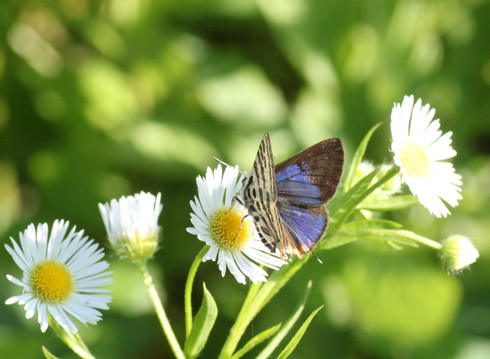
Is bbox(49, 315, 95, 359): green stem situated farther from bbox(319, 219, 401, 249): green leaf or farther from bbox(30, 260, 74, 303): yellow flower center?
bbox(319, 219, 401, 249): green leaf

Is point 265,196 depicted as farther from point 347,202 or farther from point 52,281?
point 52,281

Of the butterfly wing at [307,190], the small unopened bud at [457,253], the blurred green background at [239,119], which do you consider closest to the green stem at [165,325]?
the butterfly wing at [307,190]

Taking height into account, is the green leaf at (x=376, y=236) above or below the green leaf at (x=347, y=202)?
below

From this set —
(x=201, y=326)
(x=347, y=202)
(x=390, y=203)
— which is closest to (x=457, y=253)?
(x=390, y=203)

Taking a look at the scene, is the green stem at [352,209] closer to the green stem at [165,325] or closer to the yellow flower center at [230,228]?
the yellow flower center at [230,228]

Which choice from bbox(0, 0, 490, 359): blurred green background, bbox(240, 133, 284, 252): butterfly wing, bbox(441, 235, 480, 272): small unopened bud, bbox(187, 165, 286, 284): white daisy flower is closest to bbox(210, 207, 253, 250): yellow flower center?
bbox(187, 165, 286, 284): white daisy flower

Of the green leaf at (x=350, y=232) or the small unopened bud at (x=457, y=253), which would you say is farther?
the small unopened bud at (x=457, y=253)

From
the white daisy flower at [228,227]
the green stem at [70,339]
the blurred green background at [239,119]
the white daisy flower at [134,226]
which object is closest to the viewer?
the green stem at [70,339]
